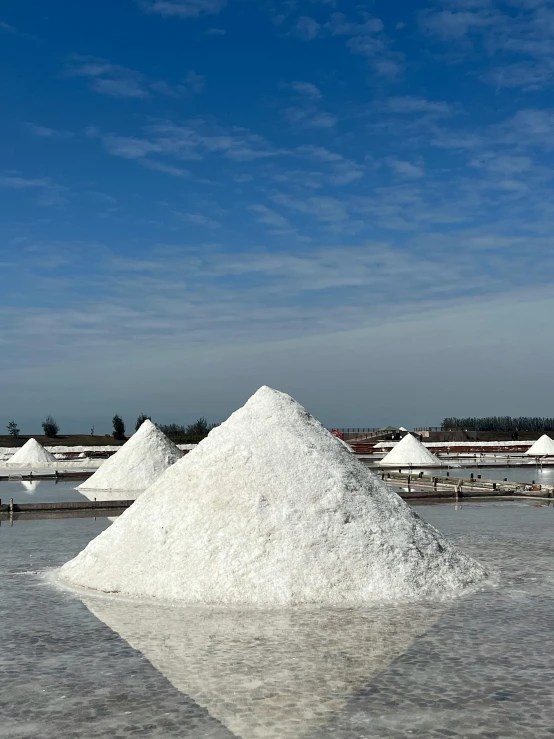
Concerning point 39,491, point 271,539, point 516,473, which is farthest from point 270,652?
point 516,473

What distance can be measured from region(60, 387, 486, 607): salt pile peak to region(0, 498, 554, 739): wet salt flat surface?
1.58 ft

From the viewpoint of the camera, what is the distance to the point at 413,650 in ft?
23.1

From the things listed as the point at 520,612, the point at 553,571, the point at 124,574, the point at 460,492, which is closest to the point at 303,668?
the point at 520,612

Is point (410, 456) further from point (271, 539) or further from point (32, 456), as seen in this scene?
point (271, 539)

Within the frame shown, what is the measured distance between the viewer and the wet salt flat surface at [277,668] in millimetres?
5227

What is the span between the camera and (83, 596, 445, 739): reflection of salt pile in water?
215 inches

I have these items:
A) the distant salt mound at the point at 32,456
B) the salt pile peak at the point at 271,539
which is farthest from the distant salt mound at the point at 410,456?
the salt pile peak at the point at 271,539

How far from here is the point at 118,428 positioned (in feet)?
236

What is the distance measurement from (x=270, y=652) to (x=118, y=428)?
218ft

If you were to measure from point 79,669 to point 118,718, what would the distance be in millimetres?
1280

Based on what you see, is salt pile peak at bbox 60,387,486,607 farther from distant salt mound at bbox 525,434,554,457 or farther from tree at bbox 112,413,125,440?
tree at bbox 112,413,125,440

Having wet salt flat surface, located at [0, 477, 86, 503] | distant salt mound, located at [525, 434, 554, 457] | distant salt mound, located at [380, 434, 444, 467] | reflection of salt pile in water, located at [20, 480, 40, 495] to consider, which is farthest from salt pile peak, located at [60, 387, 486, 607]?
distant salt mound, located at [525, 434, 554, 457]

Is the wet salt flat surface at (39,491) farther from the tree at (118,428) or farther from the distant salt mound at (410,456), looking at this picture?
the tree at (118,428)

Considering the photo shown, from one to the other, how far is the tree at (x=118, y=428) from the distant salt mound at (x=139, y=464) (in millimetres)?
44930
